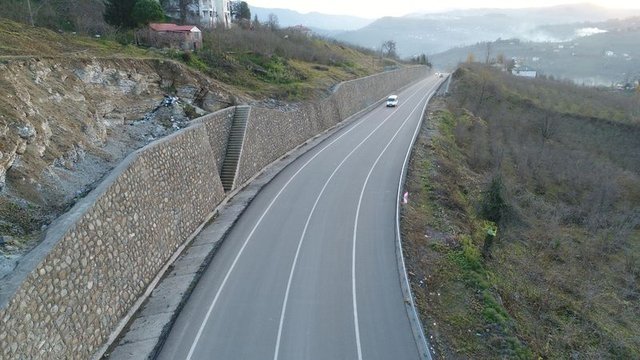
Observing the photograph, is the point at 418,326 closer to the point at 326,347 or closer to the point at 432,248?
the point at 326,347

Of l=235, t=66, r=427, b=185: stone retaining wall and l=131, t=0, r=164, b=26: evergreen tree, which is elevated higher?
l=131, t=0, r=164, b=26: evergreen tree

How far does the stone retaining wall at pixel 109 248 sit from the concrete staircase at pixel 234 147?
581 millimetres

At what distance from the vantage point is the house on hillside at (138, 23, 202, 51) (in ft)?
104

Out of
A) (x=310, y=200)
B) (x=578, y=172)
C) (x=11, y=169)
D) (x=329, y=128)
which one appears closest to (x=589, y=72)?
(x=578, y=172)

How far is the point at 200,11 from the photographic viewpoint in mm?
51625

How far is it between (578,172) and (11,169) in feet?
138

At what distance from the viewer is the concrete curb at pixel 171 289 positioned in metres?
11.9

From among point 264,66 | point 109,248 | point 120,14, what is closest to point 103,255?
point 109,248

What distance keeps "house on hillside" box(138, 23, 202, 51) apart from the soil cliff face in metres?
8.93

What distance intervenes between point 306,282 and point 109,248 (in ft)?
20.9

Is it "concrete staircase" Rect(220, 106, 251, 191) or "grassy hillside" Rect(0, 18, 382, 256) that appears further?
"concrete staircase" Rect(220, 106, 251, 191)

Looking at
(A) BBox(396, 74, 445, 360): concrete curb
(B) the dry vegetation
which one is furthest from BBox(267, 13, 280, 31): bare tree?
(A) BBox(396, 74, 445, 360): concrete curb

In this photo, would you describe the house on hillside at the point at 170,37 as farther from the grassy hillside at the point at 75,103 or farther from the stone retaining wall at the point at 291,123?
the stone retaining wall at the point at 291,123

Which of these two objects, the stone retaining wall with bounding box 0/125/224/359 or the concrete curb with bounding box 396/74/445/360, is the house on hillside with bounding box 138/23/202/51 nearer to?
the stone retaining wall with bounding box 0/125/224/359
